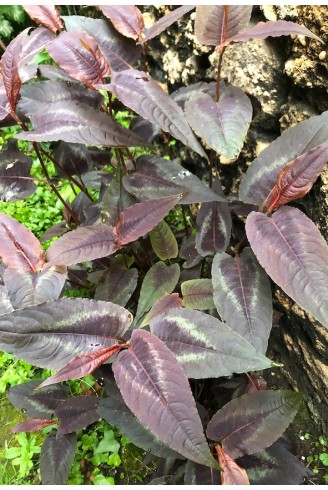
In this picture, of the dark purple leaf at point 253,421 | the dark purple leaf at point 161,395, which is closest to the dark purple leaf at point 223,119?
the dark purple leaf at point 161,395

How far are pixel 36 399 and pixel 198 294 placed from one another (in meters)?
0.61

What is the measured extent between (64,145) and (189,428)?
1.05 metres

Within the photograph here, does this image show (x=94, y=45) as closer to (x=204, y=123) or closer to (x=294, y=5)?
(x=204, y=123)

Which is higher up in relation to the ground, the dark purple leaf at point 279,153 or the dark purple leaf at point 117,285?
the dark purple leaf at point 279,153

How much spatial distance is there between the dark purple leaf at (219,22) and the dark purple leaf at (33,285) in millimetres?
693

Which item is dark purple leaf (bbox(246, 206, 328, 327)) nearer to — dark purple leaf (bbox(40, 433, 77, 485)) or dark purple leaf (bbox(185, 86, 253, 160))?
dark purple leaf (bbox(185, 86, 253, 160))

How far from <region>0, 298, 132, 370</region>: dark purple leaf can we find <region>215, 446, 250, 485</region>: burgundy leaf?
348 millimetres

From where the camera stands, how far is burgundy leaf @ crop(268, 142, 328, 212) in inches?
40.4

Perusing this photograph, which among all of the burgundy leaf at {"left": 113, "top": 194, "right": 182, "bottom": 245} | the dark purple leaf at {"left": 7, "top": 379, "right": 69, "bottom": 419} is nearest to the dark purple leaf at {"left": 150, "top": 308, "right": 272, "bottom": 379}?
the burgundy leaf at {"left": 113, "top": 194, "right": 182, "bottom": 245}

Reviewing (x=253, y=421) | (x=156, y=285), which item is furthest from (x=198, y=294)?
(x=253, y=421)

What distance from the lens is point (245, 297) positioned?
1129 mm

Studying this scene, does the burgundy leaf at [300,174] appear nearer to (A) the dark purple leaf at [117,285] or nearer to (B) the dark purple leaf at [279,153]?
(B) the dark purple leaf at [279,153]

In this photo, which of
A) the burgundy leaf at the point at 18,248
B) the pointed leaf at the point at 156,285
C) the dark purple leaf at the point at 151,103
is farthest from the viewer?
the pointed leaf at the point at 156,285

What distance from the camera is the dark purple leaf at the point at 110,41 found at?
1.34 m
